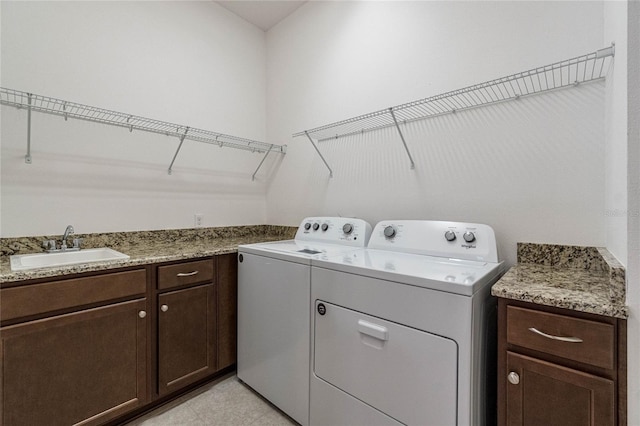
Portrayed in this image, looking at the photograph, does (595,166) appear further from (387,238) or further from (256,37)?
(256,37)

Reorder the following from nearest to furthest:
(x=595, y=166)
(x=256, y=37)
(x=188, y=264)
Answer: (x=595, y=166), (x=188, y=264), (x=256, y=37)

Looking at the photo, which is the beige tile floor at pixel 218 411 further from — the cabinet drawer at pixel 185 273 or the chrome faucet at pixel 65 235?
the chrome faucet at pixel 65 235

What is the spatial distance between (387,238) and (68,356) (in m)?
1.70

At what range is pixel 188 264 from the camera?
1.71 metres

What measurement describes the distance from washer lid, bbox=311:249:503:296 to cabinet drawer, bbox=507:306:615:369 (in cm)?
16

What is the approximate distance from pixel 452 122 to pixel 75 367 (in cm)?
233

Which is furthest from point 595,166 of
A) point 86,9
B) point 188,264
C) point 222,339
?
point 86,9

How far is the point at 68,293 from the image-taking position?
4.28 ft

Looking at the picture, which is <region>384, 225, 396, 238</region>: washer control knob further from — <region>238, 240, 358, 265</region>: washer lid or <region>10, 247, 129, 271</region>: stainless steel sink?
<region>10, 247, 129, 271</region>: stainless steel sink

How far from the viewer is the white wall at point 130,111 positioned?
1631 mm

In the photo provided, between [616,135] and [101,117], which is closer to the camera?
[616,135]

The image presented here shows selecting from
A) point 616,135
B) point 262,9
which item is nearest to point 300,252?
point 616,135

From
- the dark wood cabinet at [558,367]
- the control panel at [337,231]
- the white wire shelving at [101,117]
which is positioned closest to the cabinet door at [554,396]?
the dark wood cabinet at [558,367]

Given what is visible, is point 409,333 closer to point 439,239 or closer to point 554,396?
point 554,396
